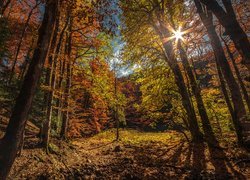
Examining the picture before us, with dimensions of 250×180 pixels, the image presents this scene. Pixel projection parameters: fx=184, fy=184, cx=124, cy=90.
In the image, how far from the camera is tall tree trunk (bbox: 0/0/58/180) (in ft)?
14.1

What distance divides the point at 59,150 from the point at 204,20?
8.98m

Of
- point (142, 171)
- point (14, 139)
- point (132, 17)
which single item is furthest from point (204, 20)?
point (14, 139)

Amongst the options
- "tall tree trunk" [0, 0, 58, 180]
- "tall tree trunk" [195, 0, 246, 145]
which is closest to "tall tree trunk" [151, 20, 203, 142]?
"tall tree trunk" [195, 0, 246, 145]

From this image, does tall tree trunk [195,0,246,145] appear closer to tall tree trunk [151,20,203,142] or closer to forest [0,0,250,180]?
forest [0,0,250,180]

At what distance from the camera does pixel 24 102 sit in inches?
186

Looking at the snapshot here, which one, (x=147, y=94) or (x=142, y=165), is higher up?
(x=147, y=94)

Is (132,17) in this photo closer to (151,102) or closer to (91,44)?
(91,44)

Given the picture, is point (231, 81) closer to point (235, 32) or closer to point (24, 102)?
point (235, 32)

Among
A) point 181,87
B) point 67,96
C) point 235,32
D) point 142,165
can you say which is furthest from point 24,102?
point 181,87

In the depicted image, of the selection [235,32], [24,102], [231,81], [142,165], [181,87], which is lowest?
[142,165]

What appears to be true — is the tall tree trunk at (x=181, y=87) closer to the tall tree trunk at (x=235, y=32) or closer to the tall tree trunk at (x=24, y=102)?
the tall tree trunk at (x=235, y=32)

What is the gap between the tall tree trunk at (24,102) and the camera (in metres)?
4.29

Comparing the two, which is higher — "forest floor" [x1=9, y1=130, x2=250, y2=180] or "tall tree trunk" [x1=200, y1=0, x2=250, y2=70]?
"tall tree trunk" [x1=200, y1=0, x2=250, y2=70]

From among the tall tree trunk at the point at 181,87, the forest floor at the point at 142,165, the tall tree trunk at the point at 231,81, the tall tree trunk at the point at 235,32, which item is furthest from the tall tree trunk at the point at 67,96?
the tall tree trunk at the point at 235,32
